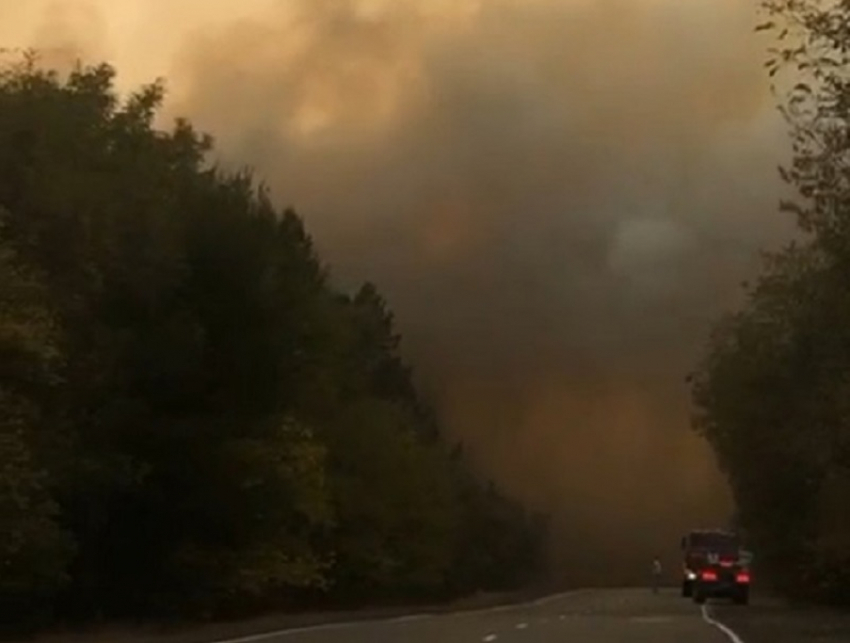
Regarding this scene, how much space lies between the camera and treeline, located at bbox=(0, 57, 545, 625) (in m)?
41.1

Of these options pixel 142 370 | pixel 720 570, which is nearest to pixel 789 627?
pixel 142 370

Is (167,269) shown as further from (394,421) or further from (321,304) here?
(394,421)

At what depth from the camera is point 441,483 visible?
100438 millimetres

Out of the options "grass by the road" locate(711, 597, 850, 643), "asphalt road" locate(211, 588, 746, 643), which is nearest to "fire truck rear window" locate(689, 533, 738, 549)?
"grass by the road" locate(711, 597, 850, 643)

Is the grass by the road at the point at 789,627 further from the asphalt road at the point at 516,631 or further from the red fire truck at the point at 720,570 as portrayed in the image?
the red fire truck at the point at 720,570

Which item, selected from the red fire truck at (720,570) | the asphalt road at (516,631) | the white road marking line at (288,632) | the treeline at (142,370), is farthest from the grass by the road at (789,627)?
the red fire truck at (720,570)

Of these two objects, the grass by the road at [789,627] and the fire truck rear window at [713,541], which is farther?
the fire truck rear window at [713,541]

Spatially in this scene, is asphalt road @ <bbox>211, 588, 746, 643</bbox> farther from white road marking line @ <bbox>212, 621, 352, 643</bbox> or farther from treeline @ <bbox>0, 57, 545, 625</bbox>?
treeline @ <bbox>0, 57, 545, 625</bbox>

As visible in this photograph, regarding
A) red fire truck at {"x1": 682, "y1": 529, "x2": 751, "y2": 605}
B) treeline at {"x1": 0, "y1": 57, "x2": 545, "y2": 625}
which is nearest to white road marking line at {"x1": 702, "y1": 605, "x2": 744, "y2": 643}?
treeline at {"x1": 0, "y1": 57, "x2": 545, "y2": 625}

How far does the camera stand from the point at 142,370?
48.3 meters

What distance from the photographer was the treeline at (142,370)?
41.1 m

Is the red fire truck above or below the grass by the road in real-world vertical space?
above

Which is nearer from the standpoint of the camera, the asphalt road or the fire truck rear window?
the asphalt road

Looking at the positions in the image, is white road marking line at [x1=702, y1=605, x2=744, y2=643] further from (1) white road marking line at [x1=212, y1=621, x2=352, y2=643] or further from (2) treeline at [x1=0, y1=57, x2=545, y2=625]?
(2) treeline at [x1=0, y1=57, x2=545, y2=625]
